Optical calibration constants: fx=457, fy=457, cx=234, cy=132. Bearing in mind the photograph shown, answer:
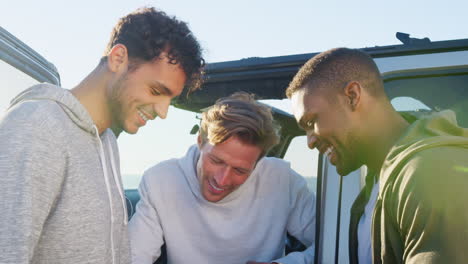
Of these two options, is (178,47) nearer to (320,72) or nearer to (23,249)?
(320,72)

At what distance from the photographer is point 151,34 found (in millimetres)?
1808

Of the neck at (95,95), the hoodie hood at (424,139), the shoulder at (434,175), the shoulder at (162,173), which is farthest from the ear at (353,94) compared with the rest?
the shoulder at (162,173)

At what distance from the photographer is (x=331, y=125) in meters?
1.82

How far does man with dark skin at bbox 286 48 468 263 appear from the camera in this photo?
41.7 inches

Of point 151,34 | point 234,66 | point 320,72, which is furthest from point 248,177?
point 151,34

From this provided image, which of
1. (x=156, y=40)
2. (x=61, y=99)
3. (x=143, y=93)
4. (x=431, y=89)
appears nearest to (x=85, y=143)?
(x=61, y=99)

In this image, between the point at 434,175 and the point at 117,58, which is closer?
the point at 434,175

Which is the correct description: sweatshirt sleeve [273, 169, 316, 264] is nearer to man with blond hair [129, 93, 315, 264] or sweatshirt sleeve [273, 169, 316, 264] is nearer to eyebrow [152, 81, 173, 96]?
man with blond hair [129, 93, 315, 264]

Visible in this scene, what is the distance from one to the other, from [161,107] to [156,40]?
0.88 feet

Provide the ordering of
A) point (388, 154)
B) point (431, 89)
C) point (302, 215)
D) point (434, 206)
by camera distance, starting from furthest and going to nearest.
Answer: point (302, 215), point (431, 89), point (388, 154), point (434, 206)

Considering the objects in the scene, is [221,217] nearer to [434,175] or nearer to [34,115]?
[34,115]

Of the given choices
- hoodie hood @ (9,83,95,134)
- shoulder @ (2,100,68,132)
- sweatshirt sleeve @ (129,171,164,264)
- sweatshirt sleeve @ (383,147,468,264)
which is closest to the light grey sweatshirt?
sweatshirt sleeve @ (129,171,164,264)

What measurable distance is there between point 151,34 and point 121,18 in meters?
0.19

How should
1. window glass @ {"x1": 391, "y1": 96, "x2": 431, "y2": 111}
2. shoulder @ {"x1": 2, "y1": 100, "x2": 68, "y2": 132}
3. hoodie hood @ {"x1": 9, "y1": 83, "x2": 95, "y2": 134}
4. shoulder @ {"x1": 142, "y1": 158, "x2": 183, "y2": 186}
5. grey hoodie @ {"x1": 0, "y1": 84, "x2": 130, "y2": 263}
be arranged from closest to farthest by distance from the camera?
grey hoodie @ {"x1": 0, "y1": 84, "x2": 130, "y2": 263} → shoulder @ {"x1": 2, "y1": 100, "x2": 68, "y2": 132} → hoodie hood @ {"x1": 9, "y1": 83, "x2": 95, "y2": 134} → window glass @ {"x1": 391, "y1": 96, "x2": 431, "y2": 111} → shoulder @ {"x1": 142, "y1": 158, "x2": 183, "y2": 186}
